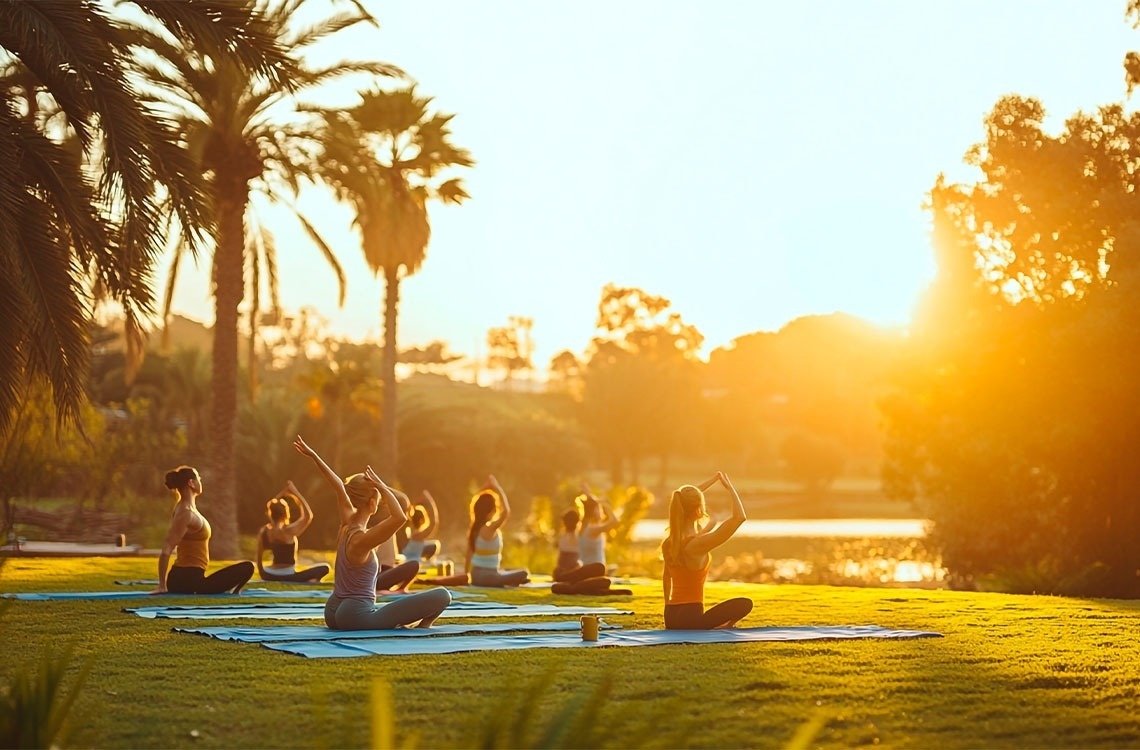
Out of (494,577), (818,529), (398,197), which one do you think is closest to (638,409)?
(818,529)

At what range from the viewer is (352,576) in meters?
11.2

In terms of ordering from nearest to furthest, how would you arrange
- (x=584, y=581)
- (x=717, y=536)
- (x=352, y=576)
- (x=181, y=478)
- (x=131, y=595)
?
1. (x=352, y=576)
2. (x=717, y=536)
3. (x=181, y=478)
4. (x=131, y=595)
5. (x=584, y=581)

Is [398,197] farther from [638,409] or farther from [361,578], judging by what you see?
[638,409]

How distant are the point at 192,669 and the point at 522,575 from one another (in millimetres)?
9696

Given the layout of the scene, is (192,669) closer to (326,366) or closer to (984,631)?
(984,631)

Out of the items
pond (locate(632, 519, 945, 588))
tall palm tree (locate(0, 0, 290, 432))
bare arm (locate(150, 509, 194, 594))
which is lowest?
pond (locate(632, 519, 945, 588))

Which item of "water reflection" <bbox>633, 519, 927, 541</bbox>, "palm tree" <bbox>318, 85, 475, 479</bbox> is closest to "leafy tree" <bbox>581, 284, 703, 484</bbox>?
"water reflection" <bbox>633, 519, 927, 541</bbox>

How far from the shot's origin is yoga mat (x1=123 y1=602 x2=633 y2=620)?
12891 mm

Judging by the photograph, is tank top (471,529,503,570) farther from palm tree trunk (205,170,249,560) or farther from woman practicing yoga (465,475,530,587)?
palm tree trunk (205,170,249,560)

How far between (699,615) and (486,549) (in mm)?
6853

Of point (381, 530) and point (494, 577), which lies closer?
point (381, 530)

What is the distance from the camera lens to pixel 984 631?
1209cm

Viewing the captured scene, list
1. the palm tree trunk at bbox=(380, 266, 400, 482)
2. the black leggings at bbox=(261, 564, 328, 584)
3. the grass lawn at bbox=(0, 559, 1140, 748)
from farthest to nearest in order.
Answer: the palm tree trunk at bbox=(380, 266, 400, 482) < the black leggings at bbox=(261, 564, 328, 584) < the grass lawn at bbox=(0, 559, 1140, 748)

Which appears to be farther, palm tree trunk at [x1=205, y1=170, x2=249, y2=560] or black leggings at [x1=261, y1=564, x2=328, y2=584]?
palm tree trunk at [x1=205, y1=170, x2=249, y2=560]
